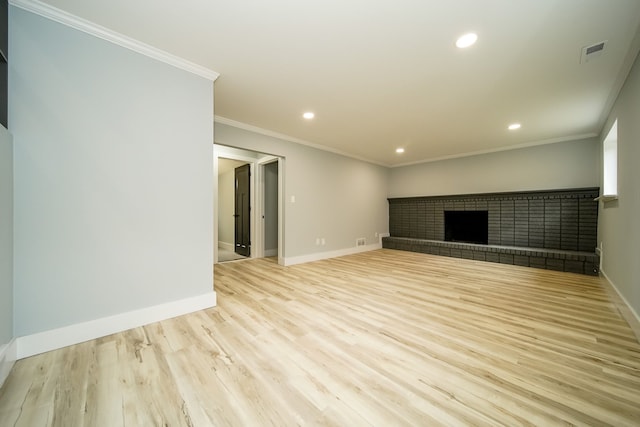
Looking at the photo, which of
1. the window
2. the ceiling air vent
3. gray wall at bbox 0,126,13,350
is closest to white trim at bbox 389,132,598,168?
the window

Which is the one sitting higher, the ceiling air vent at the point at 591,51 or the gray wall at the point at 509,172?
the ceiling air vent at the point at 591,51

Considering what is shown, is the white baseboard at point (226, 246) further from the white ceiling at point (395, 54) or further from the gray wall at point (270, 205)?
the white ceiling at point (395, 54)

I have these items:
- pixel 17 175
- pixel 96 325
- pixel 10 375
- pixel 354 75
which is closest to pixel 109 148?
pixel 17 175

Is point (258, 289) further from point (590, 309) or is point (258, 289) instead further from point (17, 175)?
point (590, 309)

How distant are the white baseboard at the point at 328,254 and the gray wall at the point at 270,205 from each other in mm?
1101

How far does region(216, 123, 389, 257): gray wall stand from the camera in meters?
4.27

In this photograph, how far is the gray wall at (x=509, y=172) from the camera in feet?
14.0

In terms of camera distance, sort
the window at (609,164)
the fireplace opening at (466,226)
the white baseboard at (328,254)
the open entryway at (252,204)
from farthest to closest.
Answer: the fireplace opening at (466,226) → the open entryway at (252,204) → the white baseboard at (328,254) → the window at (609,164)

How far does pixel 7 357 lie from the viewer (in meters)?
1.41

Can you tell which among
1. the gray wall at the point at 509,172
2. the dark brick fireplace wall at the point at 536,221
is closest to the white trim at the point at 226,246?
the dark brick fireplace wall at the point at 536,221

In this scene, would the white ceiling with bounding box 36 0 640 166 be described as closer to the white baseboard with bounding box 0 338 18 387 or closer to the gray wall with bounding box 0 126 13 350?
the gray wall with bounding box 0 126 13 350

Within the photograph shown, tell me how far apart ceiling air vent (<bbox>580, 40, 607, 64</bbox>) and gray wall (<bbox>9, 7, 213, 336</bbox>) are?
3450 mm

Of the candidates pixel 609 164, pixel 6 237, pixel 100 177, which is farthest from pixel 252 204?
pixel 609 164

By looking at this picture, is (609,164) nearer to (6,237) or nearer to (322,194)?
(322,194)
